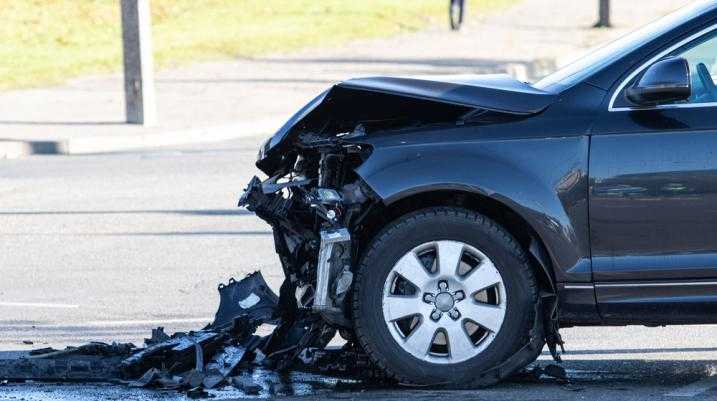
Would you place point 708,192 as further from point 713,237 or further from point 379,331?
point 379,331

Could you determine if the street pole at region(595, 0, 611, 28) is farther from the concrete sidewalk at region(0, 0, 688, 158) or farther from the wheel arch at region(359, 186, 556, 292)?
the wheel arch at region(359, 186, 556, 292)

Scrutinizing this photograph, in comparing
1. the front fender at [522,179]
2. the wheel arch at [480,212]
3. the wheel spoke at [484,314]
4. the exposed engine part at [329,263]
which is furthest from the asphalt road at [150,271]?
the front fender at [522,179]

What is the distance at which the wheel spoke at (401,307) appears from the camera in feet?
19.8

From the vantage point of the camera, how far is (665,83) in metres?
5.82

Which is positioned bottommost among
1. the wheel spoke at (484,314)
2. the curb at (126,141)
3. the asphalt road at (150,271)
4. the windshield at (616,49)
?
the curb at (126,141)

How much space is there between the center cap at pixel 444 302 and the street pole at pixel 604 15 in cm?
2689

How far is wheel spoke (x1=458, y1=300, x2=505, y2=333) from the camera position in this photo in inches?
237

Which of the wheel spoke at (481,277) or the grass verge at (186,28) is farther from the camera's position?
the grass verge at (186,28)

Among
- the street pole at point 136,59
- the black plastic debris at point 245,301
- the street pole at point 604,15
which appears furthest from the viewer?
the street pole at point 604,15

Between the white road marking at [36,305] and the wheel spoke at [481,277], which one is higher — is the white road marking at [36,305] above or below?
below

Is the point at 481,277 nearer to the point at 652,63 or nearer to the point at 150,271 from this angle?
the point at 652,63

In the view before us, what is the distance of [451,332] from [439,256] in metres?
0.31

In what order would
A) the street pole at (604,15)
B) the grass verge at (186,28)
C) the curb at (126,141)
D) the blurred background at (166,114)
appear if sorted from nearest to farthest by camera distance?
the blurred background at (166,114) < the curb at (126,141) < the grass verge at (186,28) < the street pole at (604,15)

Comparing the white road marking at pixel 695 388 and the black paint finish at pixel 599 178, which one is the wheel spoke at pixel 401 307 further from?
the white road marking at pixel 695 388
